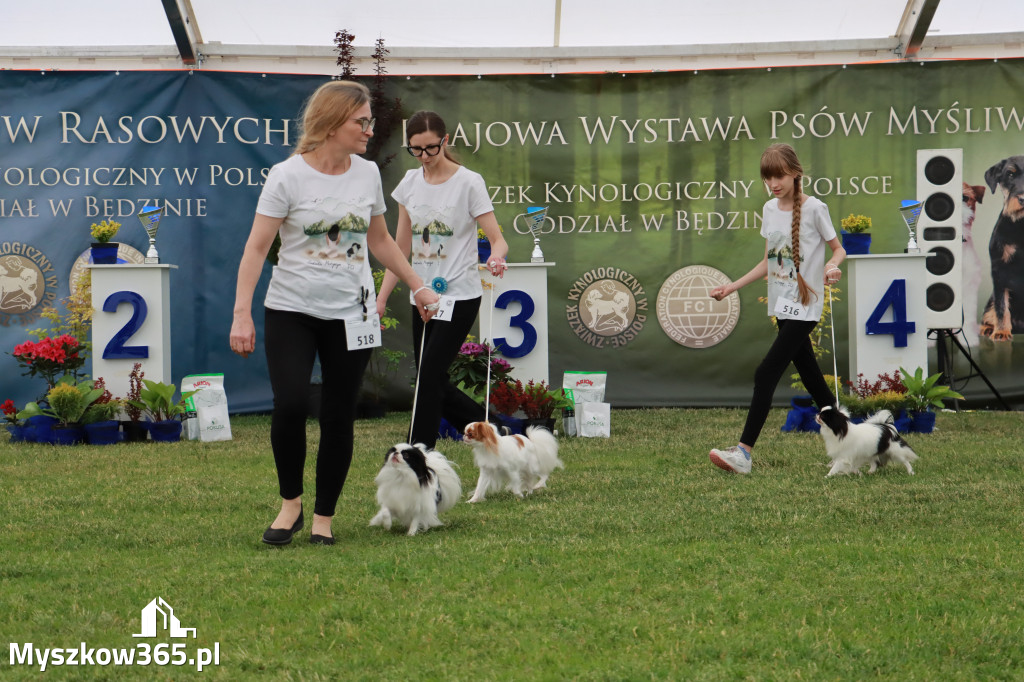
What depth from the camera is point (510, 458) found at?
4.30 m

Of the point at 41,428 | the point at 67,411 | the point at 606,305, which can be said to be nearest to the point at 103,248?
the point at 67,411

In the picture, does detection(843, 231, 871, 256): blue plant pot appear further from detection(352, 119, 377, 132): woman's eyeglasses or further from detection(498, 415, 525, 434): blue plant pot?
detection(352, 119, 377, 132): woman's eyeglasses

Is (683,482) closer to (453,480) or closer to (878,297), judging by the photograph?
(453,480)

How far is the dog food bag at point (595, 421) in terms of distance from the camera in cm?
671

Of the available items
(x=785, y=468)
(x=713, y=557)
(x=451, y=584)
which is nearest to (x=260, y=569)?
(x=451, y=584)

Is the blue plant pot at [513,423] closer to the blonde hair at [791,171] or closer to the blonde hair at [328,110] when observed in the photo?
the blonde hair at [791,171]

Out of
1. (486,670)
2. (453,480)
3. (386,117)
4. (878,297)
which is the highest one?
(386,117)

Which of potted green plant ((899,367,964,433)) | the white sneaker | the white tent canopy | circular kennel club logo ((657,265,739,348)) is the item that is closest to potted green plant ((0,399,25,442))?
the white tent canopy

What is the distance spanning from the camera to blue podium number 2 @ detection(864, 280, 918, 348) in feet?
23.1

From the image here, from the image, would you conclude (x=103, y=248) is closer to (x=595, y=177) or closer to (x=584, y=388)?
(x=584, y=388)

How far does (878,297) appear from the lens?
23.3 feet

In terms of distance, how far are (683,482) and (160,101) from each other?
18.7ft

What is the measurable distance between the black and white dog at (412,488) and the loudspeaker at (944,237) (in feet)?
18.1

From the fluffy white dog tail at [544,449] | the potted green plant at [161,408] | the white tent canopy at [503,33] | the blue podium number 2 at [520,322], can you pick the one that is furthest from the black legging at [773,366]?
the white tent canopy at [503,33]
